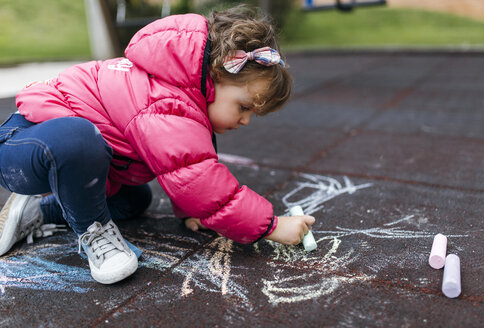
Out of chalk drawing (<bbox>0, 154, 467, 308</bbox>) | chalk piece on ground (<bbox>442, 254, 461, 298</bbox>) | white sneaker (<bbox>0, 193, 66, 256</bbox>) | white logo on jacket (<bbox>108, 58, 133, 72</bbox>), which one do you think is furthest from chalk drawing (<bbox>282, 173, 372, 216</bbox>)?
white sneaker (<bbox>0, 193, 66, 256</bbox>)

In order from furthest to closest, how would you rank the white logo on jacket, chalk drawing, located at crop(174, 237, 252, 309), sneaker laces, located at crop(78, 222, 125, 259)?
the white logo on jacket, sneaker laces, located at crop(78, 222, 125, 259), chalk drawing, located at crop(174, 237, 252, 309)

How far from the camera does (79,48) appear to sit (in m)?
9.06

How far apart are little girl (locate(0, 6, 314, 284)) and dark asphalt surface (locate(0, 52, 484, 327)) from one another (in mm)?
120

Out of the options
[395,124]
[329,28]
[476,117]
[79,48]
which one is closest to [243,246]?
[395,124]

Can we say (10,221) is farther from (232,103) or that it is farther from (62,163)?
(232,103)

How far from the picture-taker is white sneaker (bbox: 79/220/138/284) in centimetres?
152

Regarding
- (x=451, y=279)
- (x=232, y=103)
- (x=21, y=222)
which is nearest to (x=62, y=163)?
(x=21, y=222)

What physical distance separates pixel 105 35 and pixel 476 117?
5.89 m

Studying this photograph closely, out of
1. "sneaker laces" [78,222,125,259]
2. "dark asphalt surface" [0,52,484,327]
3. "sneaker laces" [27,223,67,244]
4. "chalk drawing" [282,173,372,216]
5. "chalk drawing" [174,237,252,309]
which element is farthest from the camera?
"chalk drawing" [282,173,372,216]

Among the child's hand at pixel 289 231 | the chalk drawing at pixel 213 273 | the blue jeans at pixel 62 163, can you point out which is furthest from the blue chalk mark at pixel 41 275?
the child's hand at pixel 289 231

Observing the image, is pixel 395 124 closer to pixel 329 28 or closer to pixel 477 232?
pixel 477 232

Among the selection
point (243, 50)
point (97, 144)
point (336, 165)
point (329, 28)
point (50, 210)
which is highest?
point (243, 50)

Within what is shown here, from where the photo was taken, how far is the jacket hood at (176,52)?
5.36 ft

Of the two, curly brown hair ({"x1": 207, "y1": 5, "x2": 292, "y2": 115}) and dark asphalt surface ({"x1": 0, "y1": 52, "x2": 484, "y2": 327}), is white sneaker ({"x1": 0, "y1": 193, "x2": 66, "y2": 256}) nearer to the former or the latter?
dark asphalt surface ({"x1": 0, "y1": 52, "x2": 484, "y2": 327})
